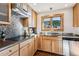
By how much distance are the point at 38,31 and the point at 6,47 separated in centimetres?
324

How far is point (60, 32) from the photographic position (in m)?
4.22

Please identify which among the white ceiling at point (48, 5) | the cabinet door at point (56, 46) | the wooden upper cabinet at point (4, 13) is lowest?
the cabinet door at point (56, 46)

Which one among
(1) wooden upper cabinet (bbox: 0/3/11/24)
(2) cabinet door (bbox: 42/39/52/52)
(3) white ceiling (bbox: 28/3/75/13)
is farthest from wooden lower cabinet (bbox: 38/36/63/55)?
(1) wooden upper cabinet (bbox: 0/3/11/24)

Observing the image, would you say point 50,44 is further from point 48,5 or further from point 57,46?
point 48,5

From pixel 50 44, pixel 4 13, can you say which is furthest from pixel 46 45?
pixel 4 13

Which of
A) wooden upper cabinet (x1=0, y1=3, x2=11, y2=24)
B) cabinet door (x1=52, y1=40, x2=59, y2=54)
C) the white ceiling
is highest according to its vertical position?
the white ceiling

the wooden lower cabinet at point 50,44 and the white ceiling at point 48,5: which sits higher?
the white ceiling at point 48,5

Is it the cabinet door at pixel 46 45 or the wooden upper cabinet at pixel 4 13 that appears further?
the cabinet door at pixel 46 45

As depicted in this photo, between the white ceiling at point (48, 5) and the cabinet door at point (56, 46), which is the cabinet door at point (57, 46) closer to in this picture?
the cabinet door at point (56, 46)

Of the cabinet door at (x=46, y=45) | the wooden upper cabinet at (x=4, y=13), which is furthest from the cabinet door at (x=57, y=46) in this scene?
the wooden upper cabinet at (x=4, y=13)

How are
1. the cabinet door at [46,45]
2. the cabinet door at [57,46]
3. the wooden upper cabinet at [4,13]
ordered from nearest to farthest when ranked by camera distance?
1. the wooden upper cabinet at [4,13]
2. the cabinet door at [57,46]
3. the cabinet door at [46,45]

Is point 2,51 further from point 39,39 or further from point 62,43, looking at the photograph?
point 39,39

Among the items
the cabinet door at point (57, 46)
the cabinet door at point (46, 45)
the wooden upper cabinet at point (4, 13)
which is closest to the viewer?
the wooden upper cabinet at point (4, 13)

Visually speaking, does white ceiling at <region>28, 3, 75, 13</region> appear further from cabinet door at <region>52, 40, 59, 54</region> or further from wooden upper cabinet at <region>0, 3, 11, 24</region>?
wooden upper cabinet at <region>0, 3, 11, 24</region>
